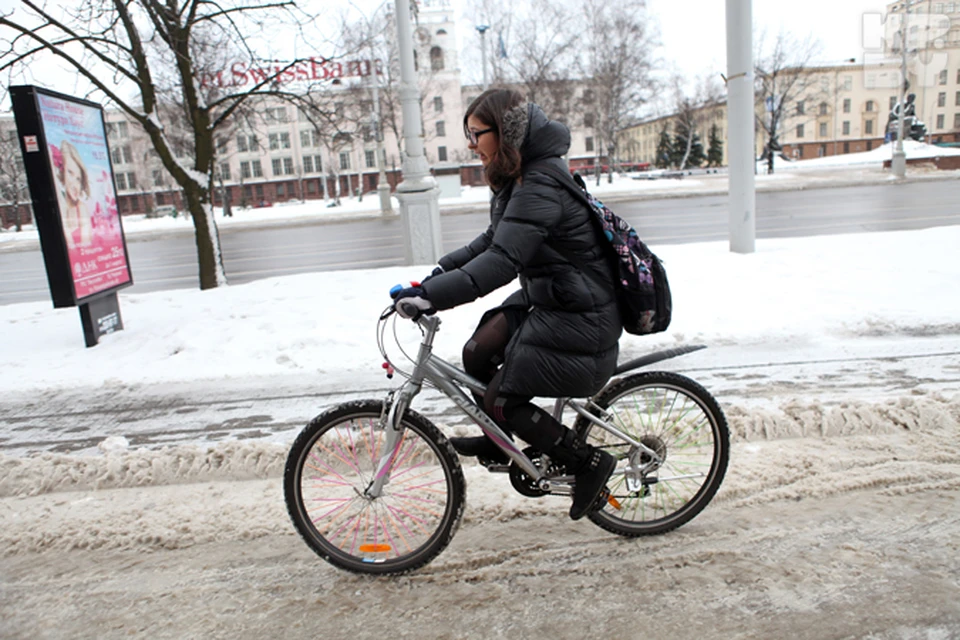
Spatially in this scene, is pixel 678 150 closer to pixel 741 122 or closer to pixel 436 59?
pixel 436 59

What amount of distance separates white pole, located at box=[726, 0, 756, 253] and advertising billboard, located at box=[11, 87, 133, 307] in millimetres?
7688

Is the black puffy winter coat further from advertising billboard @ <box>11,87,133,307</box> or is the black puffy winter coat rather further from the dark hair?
advertising billboard @ <box>11,87,133,307</box>

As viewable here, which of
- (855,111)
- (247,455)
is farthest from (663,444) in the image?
(855,111)

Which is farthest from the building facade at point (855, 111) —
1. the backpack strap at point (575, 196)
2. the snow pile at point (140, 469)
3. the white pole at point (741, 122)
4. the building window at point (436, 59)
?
the backpack strap at point (575, 196)

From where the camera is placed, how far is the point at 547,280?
2652 mm

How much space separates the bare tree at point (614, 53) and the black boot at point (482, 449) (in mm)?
39114

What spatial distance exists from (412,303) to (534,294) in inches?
19.9

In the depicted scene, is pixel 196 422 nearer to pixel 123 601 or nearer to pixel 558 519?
pixel 123 601

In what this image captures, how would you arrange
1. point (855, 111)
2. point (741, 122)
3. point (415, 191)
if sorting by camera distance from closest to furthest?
point (741, 122), point (415, 191), point (855, 111)

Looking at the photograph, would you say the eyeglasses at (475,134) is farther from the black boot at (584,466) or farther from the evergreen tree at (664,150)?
the evergreen tree at (664,150)

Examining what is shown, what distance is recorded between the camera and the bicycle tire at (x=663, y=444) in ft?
9.70

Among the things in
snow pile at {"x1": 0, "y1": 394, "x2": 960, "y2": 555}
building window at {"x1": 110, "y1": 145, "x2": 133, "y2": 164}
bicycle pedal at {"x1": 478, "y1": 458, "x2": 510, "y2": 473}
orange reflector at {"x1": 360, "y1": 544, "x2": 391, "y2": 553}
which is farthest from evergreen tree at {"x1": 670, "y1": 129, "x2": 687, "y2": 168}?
orange reflector at {"x1": 360, "y1": 544, "x2": 391, "y2": 553}

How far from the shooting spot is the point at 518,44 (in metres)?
38.6

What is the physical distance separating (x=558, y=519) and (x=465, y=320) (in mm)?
3633
